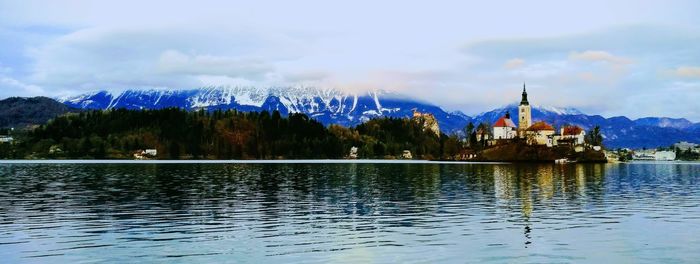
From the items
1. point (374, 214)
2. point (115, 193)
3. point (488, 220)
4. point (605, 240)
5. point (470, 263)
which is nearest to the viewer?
point (470, 263)

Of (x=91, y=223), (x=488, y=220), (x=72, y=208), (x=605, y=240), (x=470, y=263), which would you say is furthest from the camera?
(x=72, y=208)

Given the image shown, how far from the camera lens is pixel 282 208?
61.1 meters

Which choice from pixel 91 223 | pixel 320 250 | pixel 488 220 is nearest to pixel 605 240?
pixel 488 220

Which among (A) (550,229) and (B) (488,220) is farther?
(B) (488,220)

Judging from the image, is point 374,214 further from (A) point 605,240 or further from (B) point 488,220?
(A) point 605,240

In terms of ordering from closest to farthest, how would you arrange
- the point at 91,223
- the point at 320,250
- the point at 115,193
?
the point at 320,250 → the point at 91,223 → the point at 115,193

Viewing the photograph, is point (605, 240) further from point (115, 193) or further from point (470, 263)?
point (115, 193)

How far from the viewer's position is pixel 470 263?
108 feet

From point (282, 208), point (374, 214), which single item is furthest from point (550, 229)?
point (282, 208)

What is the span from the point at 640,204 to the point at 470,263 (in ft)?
136

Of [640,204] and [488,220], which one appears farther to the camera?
[640,204]

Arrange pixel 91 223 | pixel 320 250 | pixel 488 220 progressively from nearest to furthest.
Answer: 1. pixel 320 250
2. pixel 91 223
3. pixel 488 220

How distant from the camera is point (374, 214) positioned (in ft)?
183

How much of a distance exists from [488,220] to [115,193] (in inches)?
1847
